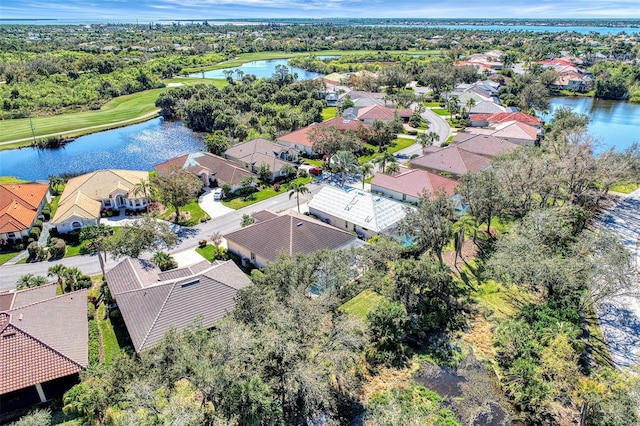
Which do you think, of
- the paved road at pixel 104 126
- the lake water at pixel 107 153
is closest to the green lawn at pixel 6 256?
the lake water at pixel 107 153

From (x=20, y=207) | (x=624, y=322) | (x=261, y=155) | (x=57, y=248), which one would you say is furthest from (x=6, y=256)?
(x=624, y=322)

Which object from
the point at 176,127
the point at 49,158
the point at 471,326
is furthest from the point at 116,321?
the point at 176,127

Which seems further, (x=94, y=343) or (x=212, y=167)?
(x=212, y=167)

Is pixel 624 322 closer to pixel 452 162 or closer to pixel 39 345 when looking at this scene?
pixel 452 162

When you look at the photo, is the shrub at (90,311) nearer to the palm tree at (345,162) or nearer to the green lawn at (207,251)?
the green lawn at (207,251)

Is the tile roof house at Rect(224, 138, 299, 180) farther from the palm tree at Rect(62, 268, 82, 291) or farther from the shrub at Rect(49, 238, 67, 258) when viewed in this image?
the palm tree at Rect(62, 268, 82, 291)

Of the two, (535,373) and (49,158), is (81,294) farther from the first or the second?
(49,158)

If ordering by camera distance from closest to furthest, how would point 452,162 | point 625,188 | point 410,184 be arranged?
point 410,184 < point 625,188 < point 452,162
